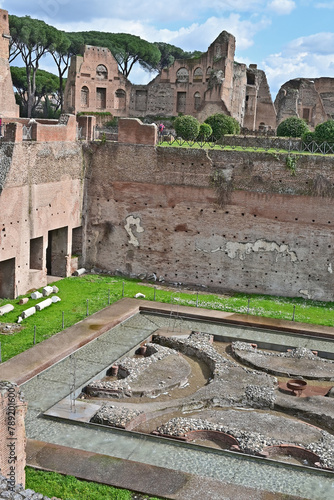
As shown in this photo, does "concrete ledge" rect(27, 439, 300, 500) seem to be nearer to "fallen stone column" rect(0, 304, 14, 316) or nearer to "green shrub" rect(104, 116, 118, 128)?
"fallen stone column" rect(0, 304, 14, 316)

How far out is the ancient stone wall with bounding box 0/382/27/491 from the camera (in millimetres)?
7508

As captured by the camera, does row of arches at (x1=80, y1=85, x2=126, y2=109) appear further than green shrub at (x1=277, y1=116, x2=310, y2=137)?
Yes

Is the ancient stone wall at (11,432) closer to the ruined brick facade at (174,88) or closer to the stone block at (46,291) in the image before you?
the stone block at (46,291)

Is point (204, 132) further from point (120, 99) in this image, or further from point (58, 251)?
point (120, 99)

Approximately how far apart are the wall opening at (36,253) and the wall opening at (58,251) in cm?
138

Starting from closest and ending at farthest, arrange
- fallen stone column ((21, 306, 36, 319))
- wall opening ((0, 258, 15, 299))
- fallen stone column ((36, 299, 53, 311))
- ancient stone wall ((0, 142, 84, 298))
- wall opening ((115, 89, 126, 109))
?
fallen stone column ((21, 306, 36, 319)) → fallen stone column ((36, 299, 53, 311)) → ancient stone wall ((0, 142, 84, 298)) → wall opening ((0, 258, 15, 299)) → wall opening ((115, 89, 126, 109))

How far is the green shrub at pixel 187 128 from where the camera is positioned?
2227cm

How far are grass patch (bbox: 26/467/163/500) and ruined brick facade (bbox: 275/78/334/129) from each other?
99.7 feet

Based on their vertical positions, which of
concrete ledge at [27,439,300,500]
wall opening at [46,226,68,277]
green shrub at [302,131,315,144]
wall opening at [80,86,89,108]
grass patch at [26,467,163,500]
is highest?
wall opening at [80,86,89,108]

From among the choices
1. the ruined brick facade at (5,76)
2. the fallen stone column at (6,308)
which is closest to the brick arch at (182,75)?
the ruined brick facade at (5,76)

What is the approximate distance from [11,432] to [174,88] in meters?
29.5

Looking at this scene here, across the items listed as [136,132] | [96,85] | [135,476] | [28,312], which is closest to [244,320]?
[28,312]

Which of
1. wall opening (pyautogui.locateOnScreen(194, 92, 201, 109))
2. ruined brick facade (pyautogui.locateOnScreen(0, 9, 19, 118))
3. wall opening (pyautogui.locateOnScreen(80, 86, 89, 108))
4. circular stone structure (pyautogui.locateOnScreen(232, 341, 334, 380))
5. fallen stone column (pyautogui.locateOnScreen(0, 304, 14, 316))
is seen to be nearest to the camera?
circular stone structure (pyautogui.locateOnScreen(232, 341, 334, 380))

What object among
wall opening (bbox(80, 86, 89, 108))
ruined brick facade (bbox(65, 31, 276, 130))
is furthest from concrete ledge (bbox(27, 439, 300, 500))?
wall opening (bbox(80, 86, 89, 108))
